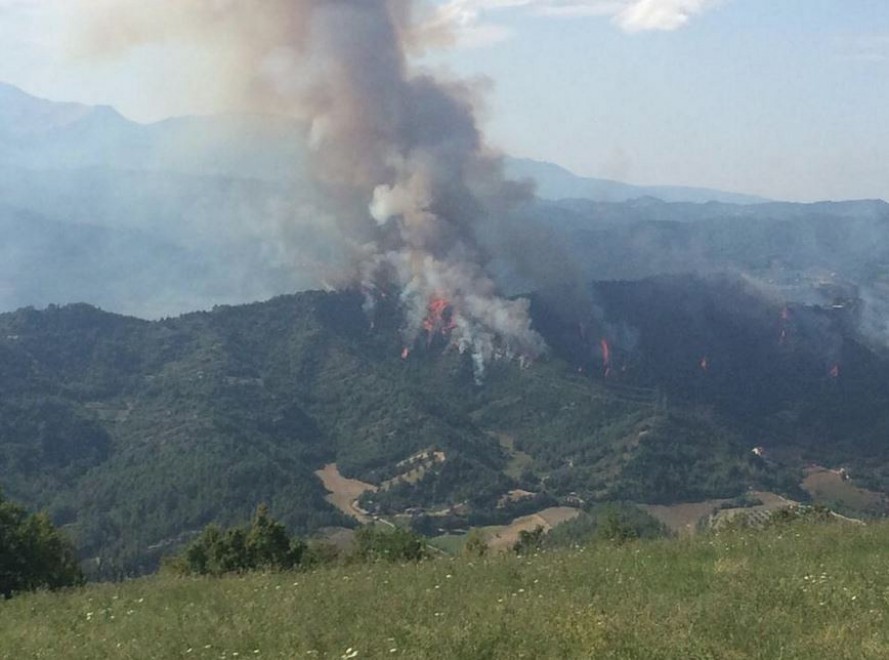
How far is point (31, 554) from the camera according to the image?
1058 inches

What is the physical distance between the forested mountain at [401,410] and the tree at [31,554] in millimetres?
50822

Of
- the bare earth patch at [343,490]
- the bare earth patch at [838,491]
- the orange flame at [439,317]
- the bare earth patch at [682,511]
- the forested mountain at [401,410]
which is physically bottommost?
the bare earth patch at [682,511]

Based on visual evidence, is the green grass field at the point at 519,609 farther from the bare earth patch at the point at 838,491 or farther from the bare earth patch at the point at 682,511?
the bare earth patch at the point at 838,491

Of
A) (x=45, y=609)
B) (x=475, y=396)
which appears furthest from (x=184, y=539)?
(x=45, y=609)

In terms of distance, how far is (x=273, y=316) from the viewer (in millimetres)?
164500

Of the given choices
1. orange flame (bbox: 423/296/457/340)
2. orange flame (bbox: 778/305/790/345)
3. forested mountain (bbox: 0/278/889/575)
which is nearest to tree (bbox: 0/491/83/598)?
forested mountain (bbox: 0/278/889/575)

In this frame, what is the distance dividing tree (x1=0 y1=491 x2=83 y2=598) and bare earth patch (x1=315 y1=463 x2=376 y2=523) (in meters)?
65.8

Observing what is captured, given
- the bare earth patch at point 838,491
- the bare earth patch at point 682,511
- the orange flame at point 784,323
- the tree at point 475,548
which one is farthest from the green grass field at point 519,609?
the orange flame at point 784,323

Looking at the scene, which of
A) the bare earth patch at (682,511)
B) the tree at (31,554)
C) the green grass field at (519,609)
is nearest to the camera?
the green grass field at (519,609)

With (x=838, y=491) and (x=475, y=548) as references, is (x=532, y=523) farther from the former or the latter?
(x=475, y=548)

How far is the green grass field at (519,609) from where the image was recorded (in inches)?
435

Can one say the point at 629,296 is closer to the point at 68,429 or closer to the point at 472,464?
the point at 472,464

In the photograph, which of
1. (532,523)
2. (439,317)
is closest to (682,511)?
(532,523)

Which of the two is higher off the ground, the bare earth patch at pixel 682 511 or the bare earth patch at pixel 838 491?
the bare earth patch at pixel 838 491
